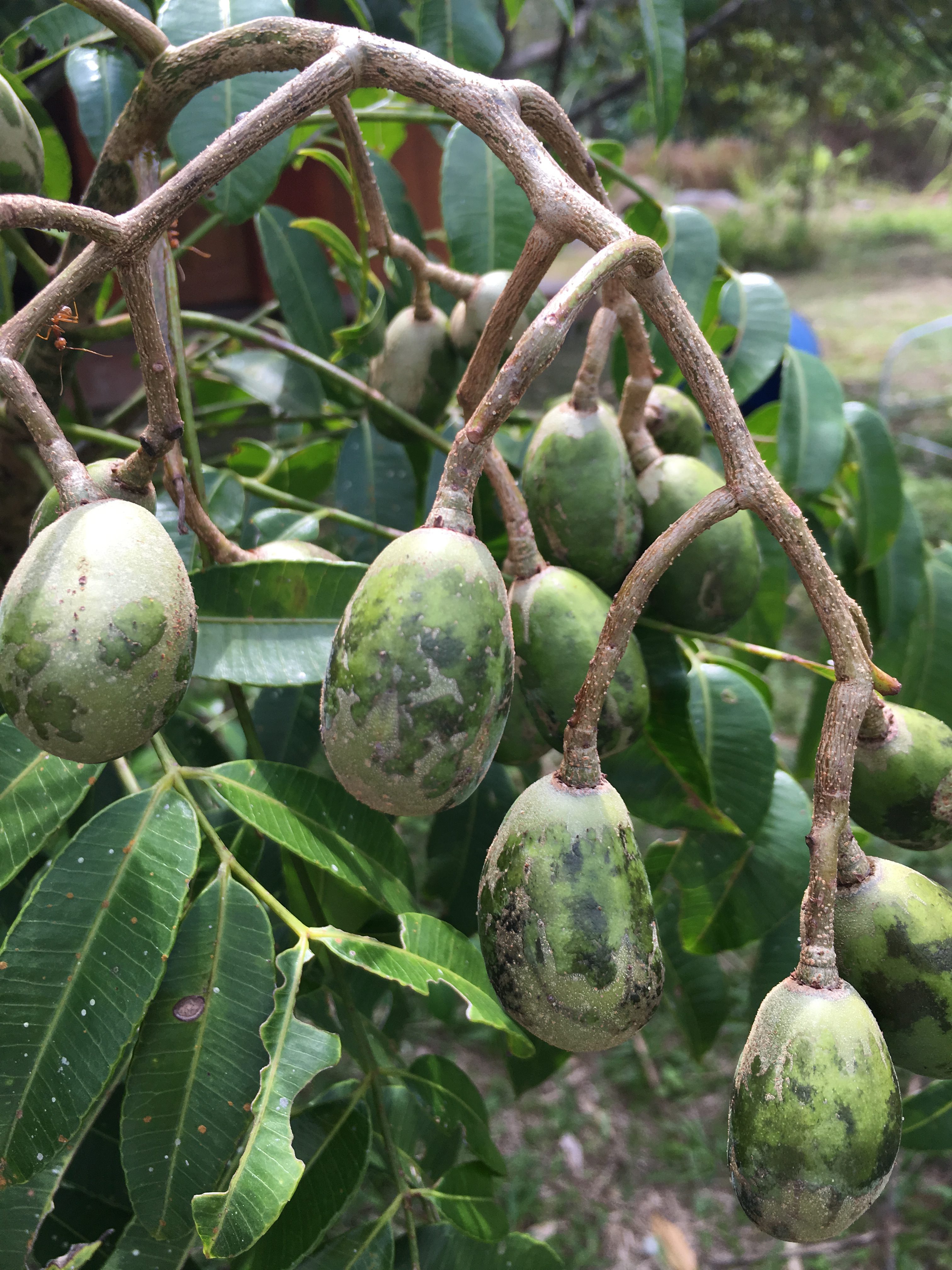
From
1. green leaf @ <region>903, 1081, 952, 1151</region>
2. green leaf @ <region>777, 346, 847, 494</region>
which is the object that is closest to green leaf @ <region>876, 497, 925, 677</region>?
green leaf @ <region>777, 346, 847, 494</region>

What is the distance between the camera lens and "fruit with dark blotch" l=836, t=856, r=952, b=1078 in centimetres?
60

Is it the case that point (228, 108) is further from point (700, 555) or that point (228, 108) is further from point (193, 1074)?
point (193, 1074)

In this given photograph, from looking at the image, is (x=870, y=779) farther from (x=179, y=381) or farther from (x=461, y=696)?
(x=179, y=381)

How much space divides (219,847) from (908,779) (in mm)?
511

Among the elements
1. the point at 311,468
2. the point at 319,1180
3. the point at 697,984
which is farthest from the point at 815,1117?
the point at 311,468

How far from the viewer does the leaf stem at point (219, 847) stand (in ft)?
2.56

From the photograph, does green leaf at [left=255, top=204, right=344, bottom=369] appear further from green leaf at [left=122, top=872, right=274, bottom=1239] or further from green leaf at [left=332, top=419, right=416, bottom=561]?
green leaf at [left=122, top=872, right=274, bottom=1239]

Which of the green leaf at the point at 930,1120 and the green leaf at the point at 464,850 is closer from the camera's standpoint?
the green leaf at the point at 930,1120

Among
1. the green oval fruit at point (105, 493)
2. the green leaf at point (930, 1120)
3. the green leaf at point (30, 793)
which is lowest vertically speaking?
the green leaf at point (930, 1120)

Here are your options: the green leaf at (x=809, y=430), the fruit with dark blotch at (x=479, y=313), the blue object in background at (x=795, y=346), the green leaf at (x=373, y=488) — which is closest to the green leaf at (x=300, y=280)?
the green leaf at (x=373, y=488)

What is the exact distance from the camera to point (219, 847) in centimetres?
80

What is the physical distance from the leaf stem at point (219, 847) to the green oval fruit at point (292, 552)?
17 cm

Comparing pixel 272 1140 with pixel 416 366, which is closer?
pixel 272 1140

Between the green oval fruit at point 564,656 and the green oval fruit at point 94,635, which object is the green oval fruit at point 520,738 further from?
the green oval fruit at point 94,635
